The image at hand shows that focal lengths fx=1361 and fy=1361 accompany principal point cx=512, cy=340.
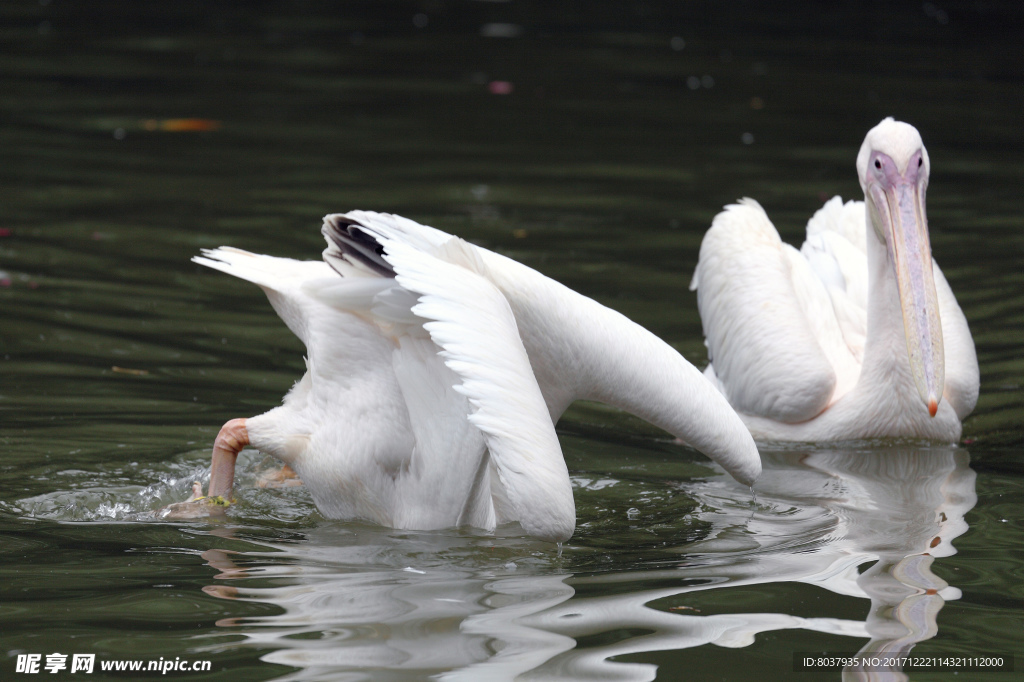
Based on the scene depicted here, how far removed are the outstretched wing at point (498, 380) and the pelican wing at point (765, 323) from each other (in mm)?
1857

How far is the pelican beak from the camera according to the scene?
13.1 feet

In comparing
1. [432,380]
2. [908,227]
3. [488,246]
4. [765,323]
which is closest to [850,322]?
[765,323]

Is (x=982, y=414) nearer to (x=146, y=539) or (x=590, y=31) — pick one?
(x=146, y=539)

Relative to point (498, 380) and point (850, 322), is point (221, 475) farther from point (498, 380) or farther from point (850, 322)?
point (850, 322)

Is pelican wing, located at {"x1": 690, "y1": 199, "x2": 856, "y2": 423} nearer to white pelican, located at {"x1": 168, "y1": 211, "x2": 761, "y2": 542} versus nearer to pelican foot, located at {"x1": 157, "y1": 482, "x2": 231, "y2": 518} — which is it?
white pelican, located at {"x1": 168, "y1": 211, "x2": 761, "y2": 542}

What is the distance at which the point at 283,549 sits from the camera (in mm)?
3398

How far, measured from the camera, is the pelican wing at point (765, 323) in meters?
4.82

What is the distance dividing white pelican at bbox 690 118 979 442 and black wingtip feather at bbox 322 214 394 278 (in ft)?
5.31

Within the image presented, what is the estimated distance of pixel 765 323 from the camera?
196 inches

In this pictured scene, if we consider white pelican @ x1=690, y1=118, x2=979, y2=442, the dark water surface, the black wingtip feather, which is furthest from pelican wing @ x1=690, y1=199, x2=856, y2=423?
the black wingtip feather

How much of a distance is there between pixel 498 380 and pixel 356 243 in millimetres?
668

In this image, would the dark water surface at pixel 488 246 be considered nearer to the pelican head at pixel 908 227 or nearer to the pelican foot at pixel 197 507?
the pelican foot at pixel 197 507

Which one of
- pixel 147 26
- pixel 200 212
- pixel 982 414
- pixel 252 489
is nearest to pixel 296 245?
pixel 200 212

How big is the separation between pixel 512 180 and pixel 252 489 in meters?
4.35
